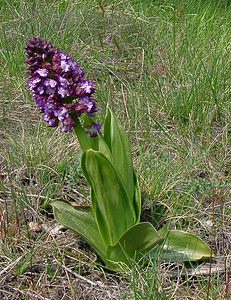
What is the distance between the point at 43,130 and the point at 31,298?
3.54 feet

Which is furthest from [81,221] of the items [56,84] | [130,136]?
[130,136]

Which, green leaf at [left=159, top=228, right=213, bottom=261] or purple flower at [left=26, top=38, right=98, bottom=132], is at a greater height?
purple flower at [left=26, top=38, right=98, bottom=132]

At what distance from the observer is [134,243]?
200cm

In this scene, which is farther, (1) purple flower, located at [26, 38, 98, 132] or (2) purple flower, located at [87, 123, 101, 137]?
(2) purple flower, located at [87, 123, 101, 137]

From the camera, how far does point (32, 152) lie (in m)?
2.62

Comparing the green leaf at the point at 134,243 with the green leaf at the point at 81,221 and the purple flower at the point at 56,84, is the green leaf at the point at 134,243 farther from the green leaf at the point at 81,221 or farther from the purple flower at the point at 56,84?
the purple flower at the point at 56,84

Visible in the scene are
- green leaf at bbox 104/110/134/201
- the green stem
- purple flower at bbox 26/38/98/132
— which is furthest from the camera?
green leaf at bbox 104/110/134/201

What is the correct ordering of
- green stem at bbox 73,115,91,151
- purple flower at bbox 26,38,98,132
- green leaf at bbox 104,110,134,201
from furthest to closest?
green leaf at bbox 104,110,134,201
green stem at bbox 73,115,91,151
purple flower at bbox 26,38,98,132

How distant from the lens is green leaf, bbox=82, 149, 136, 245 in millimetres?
1881

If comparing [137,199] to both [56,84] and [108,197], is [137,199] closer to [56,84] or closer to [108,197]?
[108,197]

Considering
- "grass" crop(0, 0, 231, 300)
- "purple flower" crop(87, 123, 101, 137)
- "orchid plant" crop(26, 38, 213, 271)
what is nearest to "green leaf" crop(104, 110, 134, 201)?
"orchid plant" crop(26, 38, 213, 271)

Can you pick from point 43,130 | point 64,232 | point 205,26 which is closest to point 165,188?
→ point 64,232

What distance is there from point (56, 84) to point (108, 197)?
38 centimetres

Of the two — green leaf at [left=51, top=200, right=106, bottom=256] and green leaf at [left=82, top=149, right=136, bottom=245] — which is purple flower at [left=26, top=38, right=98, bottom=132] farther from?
green leaf at [left=51, top=200, right=106, bottom=256]
